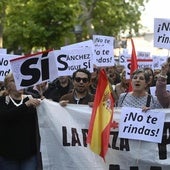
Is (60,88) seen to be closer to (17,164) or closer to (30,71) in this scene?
(30,71)

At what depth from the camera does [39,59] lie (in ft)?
21.5

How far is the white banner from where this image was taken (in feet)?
21.3

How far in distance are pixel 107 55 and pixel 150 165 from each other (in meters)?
5.92

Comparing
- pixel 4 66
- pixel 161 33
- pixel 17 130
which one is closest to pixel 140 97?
pixel 17 130

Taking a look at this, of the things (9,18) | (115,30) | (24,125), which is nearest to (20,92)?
(24,125)

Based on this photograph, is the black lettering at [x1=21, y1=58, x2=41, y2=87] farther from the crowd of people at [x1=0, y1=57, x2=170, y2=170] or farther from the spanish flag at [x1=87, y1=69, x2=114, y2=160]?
the spanish flag at [x1=87, y1=69, x2=114, y2=160]

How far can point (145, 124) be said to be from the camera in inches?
252

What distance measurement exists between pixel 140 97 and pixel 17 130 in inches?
55.2

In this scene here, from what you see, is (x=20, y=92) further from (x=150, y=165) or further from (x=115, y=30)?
(x=115, y=30)

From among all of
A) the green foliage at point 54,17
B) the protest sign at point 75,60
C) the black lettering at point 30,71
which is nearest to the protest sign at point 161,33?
the protest sign at point 75,60

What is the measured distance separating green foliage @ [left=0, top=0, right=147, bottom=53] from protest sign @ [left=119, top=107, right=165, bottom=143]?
59.8ft

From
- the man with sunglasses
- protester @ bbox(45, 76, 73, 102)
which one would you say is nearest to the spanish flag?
the man with sunglasses

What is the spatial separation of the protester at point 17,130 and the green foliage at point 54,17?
1815 centimetres

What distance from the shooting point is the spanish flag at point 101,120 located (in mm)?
6293
